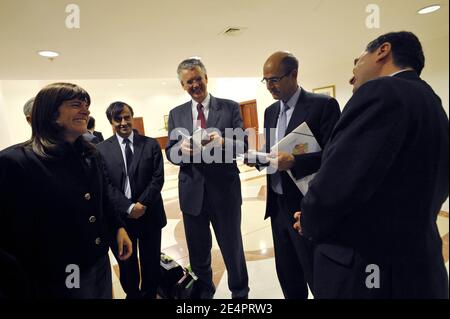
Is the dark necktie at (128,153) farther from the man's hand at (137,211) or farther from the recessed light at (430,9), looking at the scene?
the recessed light at (430,9)

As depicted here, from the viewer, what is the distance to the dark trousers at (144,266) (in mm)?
1687

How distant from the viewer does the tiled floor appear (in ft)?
5.94

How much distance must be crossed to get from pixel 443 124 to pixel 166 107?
11.8m

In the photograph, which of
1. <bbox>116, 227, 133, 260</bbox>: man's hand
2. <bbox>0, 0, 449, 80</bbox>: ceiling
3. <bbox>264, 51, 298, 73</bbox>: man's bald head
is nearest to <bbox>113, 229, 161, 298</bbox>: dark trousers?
<bbox>116, 227, 133, 260</bbox>: man's hand

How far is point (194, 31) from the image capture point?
1.80 metres

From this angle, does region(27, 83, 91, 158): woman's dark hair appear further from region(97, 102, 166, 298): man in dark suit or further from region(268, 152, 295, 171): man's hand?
region(268, 152, 295, 171): man's hand

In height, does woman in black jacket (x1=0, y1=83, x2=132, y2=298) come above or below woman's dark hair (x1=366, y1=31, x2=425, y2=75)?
below

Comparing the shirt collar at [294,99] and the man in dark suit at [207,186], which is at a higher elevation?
the shirt collar at [294,99]

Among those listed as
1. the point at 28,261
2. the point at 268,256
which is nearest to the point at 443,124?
the point at 28,261

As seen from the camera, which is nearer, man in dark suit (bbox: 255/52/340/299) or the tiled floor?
man in dark suit (bbox: 255/52/340/299)

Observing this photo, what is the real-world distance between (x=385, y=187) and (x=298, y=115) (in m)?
0.62

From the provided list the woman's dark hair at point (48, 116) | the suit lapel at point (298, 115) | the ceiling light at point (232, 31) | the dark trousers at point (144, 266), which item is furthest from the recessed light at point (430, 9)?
the dark trousers at point (144, 266)

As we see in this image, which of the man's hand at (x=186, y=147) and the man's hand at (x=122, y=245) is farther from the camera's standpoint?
the man's hand at (x=186, y=147)
